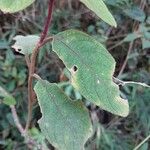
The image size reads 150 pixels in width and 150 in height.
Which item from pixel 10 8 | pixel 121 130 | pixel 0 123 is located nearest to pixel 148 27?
pixel 121 130

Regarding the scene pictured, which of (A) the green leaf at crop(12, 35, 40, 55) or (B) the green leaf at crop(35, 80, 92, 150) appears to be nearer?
(B) the green leaf at crop(35, 80, 92, 150)

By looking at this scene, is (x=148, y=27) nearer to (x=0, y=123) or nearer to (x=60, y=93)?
(x=0, y=123)

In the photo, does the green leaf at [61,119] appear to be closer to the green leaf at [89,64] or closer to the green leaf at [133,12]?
Result: the green leaf at [89,64]

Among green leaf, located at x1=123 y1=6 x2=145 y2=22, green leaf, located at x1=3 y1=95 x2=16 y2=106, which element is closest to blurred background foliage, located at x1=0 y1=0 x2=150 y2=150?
green leaf, located at x1=123 y1=6 x2=145 y2=22

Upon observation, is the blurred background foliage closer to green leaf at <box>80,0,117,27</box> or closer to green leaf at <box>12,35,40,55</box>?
green leaf at <box>12,35,40,55</box>

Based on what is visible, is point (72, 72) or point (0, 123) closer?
point (72, 72)

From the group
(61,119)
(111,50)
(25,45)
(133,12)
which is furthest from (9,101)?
(111,50)
